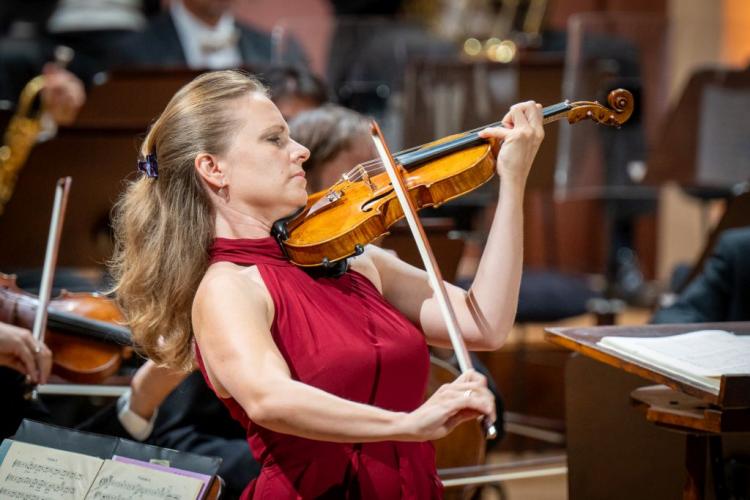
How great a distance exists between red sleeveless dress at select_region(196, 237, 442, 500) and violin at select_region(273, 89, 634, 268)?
6 centimetres

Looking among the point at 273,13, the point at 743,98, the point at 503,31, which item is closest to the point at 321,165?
the point at 743,98

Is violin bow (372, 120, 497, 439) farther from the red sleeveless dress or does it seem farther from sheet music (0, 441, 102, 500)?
sheet music (0, 441, 102, 500)

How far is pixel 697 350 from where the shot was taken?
1.73 metres

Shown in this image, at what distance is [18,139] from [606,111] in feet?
8.34

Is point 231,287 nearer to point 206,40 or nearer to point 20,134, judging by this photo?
point 20,134

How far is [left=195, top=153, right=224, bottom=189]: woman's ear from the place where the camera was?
1.71 m

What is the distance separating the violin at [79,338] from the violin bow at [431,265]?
0.81m

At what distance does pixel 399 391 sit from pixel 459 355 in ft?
1.13

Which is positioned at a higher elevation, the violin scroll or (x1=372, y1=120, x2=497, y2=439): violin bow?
the violin scroll

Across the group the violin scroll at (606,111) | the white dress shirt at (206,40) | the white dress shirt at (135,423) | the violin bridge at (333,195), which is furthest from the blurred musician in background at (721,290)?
the white dress shirt at (206,40)

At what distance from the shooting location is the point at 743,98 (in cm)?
376

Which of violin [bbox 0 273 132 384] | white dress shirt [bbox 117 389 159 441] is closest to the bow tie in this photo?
violin [bbox 0 273 132 384]

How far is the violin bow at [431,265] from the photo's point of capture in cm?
136

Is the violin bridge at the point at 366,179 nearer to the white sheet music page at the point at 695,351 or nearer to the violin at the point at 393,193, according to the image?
the violin at the point at 393,193
